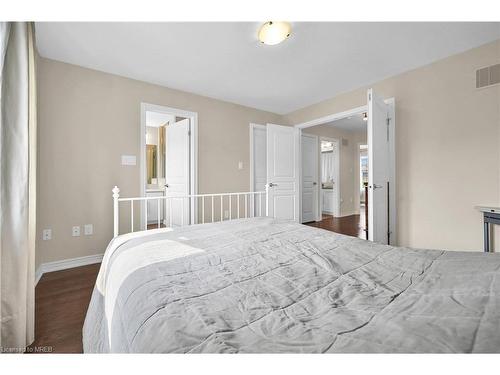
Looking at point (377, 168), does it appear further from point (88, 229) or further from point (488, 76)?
point (88, 229)

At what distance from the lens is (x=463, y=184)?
8.03ft

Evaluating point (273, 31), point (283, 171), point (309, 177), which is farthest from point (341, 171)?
point (273, 31)

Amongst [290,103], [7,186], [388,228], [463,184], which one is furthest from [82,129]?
[463,184]

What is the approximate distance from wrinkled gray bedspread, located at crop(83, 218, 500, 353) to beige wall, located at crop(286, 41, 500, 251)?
1876mm

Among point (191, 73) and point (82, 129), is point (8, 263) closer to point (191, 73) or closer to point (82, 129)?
point (82, 129)

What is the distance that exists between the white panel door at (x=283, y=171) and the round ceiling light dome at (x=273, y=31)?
6.17 feet

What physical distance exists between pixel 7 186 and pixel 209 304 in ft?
4.36

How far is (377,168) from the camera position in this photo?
2.58 metres

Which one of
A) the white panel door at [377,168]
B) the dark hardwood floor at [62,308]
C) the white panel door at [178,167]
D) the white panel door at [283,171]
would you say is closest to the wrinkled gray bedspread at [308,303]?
the dark hardwood floor at [62,308]

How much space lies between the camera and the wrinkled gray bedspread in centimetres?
54

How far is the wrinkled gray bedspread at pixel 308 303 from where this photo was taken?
0.54 meters

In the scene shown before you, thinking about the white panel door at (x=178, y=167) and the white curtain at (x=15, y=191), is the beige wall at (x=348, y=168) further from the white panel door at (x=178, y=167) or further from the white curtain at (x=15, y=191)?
the white curtain at (x=15, y=191)

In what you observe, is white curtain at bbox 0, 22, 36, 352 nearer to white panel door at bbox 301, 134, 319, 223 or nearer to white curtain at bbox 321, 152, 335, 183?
white panel door at bbox 301, 134, 319, 223

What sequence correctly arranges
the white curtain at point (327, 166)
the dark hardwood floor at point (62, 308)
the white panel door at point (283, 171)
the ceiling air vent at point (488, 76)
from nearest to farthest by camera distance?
the dark hardwood floor at point (62, 308), the ceiling air vent at point (488, 76), the white panel door at point (283, 171), the white curtain at point (327, 166)
